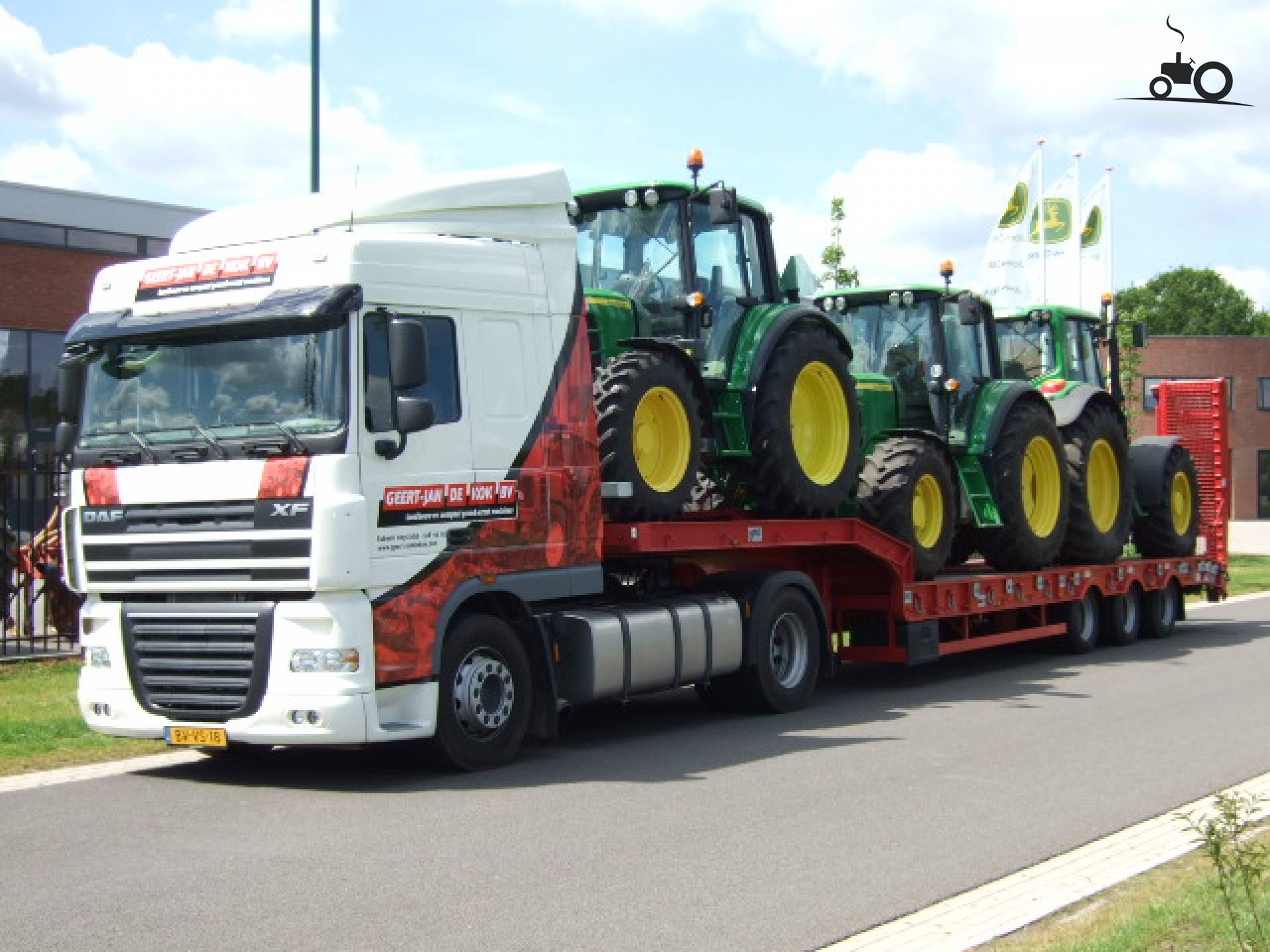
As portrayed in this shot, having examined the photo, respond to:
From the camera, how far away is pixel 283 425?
872 cm

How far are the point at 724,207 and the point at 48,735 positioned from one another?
610cm

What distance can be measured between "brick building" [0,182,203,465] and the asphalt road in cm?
1910

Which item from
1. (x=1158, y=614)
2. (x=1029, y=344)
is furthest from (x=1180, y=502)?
(x=1029, y=344)

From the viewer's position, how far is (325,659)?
336 inches

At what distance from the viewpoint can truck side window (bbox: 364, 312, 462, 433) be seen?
8.73 meters

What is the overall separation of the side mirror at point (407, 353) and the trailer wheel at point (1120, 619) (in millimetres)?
11006

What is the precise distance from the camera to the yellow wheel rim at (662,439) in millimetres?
10891

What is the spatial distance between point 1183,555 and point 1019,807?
11.6 m

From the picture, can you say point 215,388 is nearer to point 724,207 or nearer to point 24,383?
point 724,207

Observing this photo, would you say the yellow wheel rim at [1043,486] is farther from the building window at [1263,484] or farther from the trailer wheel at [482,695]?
the building window at [1263,484]

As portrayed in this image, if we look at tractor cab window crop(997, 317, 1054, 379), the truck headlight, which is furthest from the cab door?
tractor cab window crop(997, 317, 1054, 379)

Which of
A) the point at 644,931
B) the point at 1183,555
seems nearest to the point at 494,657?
the point at 644,931

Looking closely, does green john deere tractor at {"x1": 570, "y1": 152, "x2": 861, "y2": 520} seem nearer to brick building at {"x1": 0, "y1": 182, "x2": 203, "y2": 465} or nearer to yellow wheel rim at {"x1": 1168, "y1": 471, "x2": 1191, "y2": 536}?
yellow wheel rim at {"x1": 1168, "y1": 471, "x2": 1191, "y2": 536}

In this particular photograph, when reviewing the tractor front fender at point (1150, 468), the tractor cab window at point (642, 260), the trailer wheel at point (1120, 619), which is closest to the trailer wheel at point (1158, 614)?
the trailer wheel at point (1120, 619)
